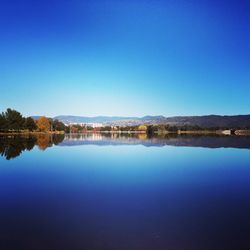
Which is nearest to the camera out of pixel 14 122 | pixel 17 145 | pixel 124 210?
pixel 124 210

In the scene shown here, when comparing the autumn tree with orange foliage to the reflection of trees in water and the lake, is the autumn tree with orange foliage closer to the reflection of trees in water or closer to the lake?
the reflection of trees in water

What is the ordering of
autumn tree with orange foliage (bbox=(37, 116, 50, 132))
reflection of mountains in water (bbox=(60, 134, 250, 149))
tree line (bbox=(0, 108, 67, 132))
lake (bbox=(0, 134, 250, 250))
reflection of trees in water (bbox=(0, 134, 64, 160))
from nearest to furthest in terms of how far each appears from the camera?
lake (bbox=(0, 134, 250, 250)), reflection of trees in water (bbox=(0, 134, 64, 160)), reflection of mountains in water (bbox=(60, 134, 250, 149)), tree line (bbox=(0, 108, 67, 132)), autumn tree with orange foliage (bbox=(37, 116, 50, 132))

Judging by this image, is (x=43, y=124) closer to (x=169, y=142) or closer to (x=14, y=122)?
(x=14, y=122)

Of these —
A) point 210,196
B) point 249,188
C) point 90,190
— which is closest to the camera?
point 210,196

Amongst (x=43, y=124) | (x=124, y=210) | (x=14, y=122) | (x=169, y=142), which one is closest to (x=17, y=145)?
(x=169, y=142)

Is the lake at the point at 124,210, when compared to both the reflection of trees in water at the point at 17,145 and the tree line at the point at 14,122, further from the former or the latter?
the tree line at the point at 14,122

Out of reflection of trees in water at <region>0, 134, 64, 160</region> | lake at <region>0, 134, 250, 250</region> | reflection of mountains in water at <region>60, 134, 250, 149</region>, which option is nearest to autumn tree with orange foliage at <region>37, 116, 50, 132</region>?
reflection of mountains in water at <region>60, 134, 250, 149</region>

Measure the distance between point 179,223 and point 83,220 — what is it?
248 cm

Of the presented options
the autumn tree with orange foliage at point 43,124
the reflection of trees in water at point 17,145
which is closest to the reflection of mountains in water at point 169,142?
the reflection of trees in water at point 17,145

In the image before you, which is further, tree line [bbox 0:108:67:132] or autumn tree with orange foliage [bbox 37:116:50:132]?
autumn tree with orange foliage [bbox 37:116:50:132]

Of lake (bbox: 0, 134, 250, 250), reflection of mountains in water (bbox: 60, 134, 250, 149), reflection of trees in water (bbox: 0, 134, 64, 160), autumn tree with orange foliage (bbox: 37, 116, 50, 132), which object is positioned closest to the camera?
lake (bbox: 0, 134, 250, 250)

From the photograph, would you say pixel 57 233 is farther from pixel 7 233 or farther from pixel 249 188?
pixel 249 188

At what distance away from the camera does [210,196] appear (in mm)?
11492

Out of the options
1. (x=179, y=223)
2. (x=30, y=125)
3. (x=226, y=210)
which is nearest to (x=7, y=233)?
(x=179, y=223)
